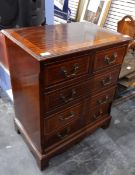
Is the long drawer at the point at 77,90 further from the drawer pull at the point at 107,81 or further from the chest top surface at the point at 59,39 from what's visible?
the chest top surface at the point at 59,39

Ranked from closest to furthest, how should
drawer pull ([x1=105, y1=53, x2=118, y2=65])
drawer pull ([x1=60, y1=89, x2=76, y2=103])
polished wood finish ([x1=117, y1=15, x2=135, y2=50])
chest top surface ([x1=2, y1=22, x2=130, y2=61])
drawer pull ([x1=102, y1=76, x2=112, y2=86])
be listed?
chest top surface ([x1=2, y1=22, x2=130, y2=61]), drawer pull ([x1=60, y1=89, x2=76, y2=103]), drawer pull ([x1=105, y1=53, x2=118, y2=65]), drawer pull ([x1=102, y1=76, x2=112, y2=86]), polished wood finish ([x1=117, y1=15, x2=135, y2=50])

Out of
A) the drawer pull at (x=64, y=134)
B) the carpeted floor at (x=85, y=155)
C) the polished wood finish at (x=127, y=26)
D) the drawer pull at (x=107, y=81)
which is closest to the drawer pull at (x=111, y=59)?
the drawer pull at (x=107, y=81)

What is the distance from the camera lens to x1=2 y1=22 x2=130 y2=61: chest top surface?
914 mm

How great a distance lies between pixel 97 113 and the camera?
145 centimetres

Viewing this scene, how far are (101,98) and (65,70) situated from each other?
1.62ft

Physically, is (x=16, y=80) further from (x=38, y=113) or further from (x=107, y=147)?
(x=107, y=147)

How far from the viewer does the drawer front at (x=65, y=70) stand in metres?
0.92

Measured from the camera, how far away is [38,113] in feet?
3.40

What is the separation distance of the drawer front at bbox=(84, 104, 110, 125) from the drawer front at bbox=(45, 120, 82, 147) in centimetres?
9

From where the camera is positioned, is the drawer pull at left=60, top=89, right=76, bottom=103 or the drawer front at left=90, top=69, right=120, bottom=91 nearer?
the drawer pull at left=60, top=89, right=76, bottom=103

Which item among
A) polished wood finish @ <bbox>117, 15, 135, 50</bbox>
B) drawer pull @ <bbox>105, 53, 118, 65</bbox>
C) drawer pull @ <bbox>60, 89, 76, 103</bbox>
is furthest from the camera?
polished wood finish @ <bbox>117, 15, 135, 50</bbox>

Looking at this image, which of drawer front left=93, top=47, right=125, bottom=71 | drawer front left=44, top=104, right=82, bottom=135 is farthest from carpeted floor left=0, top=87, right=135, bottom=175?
drawer front left=93, top=47, right=125, bottom=71

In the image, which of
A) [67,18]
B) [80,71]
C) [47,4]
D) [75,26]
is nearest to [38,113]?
[80,71]

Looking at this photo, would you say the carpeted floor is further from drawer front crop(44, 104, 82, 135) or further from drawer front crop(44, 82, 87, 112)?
drawer front crop(44, 82, 87, 112)
